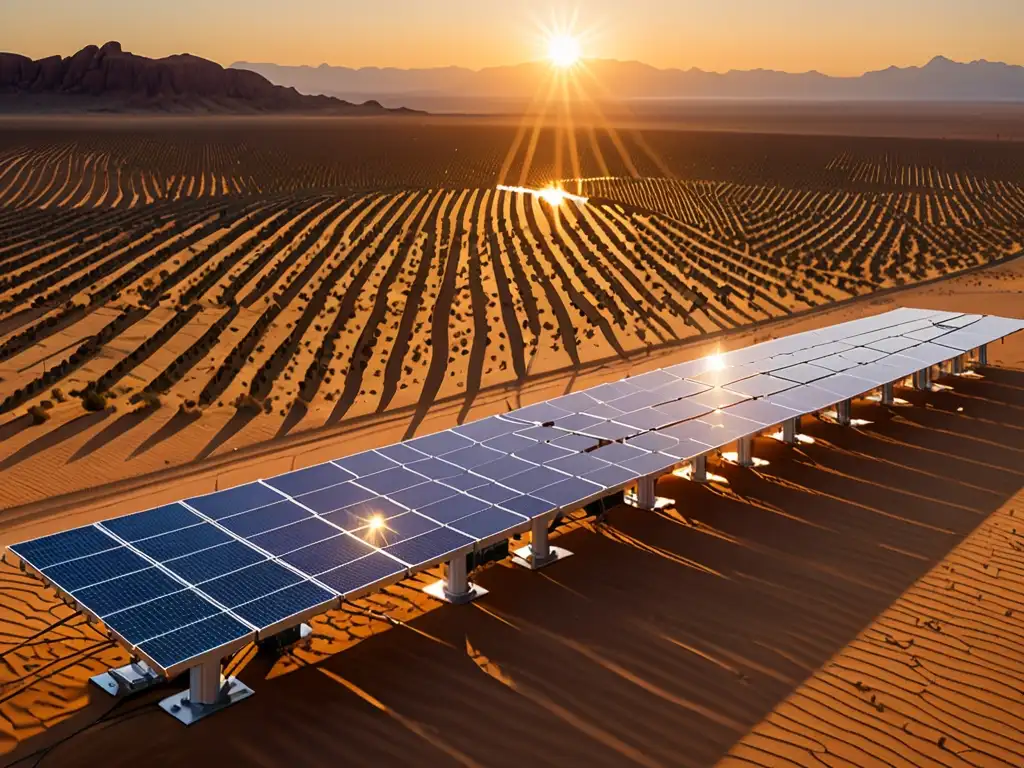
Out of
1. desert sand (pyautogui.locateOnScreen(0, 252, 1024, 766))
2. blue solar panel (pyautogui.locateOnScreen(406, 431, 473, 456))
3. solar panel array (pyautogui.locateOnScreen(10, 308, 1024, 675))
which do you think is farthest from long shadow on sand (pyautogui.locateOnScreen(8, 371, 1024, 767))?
blue solar panel (pyautogui.locateOnScreen(406, 431, 473, 456))

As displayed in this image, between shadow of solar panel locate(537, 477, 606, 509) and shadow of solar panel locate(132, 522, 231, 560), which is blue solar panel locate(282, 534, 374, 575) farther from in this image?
shadow of solar panel locate(537, 477, 606, 509)

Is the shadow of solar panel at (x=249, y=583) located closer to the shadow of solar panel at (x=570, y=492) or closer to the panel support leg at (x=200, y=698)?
the panel support leg at (x=200, y=698)

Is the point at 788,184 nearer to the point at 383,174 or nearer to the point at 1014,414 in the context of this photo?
the point at 383,174

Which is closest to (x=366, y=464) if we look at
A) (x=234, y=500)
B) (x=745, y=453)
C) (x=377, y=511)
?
(x=377, y=511)

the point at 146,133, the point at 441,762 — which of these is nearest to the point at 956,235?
the point at 441,762

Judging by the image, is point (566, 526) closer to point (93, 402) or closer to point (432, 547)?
point (432, 547)
